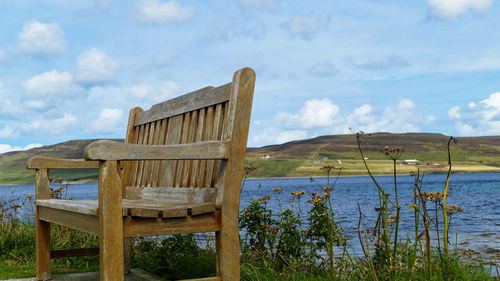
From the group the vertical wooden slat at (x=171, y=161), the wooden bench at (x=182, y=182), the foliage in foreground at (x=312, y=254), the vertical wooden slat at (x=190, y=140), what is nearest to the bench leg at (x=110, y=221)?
the wooden bench at (x=182, y=182)

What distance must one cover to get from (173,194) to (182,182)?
0.39 feet

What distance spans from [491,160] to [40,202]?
88.4 metres

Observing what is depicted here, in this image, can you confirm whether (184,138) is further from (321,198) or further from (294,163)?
(294,163)

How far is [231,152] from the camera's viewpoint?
2812 mm

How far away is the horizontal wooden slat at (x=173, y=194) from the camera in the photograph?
3.02 m

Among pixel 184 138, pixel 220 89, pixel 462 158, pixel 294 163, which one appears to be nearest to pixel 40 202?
pixel 184 138

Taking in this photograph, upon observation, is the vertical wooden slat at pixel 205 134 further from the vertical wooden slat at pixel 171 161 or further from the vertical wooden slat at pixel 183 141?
the vertical wooden slat at pixel 171 161

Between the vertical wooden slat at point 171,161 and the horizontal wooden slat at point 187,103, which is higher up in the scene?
the horizontal wooden slat at point 187,103

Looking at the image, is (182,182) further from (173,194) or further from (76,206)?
(76,206)

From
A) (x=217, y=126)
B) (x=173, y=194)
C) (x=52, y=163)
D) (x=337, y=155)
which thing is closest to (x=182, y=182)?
(x=173, y=194)

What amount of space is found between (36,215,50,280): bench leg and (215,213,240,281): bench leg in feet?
6.40

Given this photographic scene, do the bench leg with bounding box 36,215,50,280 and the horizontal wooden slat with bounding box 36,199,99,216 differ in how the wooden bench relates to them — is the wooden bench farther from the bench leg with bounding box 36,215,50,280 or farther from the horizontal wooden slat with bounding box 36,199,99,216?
the bench leg with bounding box 36,215,50,280

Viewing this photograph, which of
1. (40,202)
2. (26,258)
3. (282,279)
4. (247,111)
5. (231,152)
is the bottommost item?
(26,258)

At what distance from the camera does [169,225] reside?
267 centimetres
